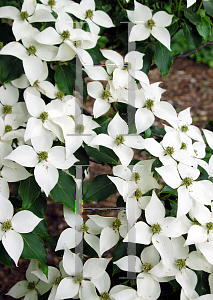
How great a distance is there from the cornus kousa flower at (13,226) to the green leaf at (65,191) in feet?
0.24

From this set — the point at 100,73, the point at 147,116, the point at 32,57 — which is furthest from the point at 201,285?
the point at 32,57

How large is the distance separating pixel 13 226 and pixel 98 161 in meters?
0.26

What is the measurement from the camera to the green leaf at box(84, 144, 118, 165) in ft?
2.46

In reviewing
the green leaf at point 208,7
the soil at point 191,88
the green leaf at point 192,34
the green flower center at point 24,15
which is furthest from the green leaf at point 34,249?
the soil at point 191,88

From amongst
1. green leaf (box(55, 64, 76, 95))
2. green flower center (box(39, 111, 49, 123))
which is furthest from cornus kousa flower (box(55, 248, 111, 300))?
green leaf (box(55, 64, 76, 95))

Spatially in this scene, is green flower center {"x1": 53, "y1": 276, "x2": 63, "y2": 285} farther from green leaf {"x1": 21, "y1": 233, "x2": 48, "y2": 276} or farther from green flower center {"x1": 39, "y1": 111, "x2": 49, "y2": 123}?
green flower center {"x1": 39, "y1": 111, "x2": 49, "y2": 123}

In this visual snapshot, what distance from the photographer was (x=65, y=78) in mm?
837

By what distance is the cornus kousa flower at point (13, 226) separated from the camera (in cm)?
65

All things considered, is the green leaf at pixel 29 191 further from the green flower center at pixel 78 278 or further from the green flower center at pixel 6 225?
the green flower center at pixel 78 278

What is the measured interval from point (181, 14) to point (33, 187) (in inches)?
27.5

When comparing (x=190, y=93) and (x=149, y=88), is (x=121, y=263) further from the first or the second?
(x=190, y=93)

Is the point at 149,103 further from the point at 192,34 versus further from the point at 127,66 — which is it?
the point at 192,34

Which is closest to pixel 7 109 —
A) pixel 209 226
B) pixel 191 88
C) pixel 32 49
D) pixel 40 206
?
pixel 32 49

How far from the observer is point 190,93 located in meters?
2.69
